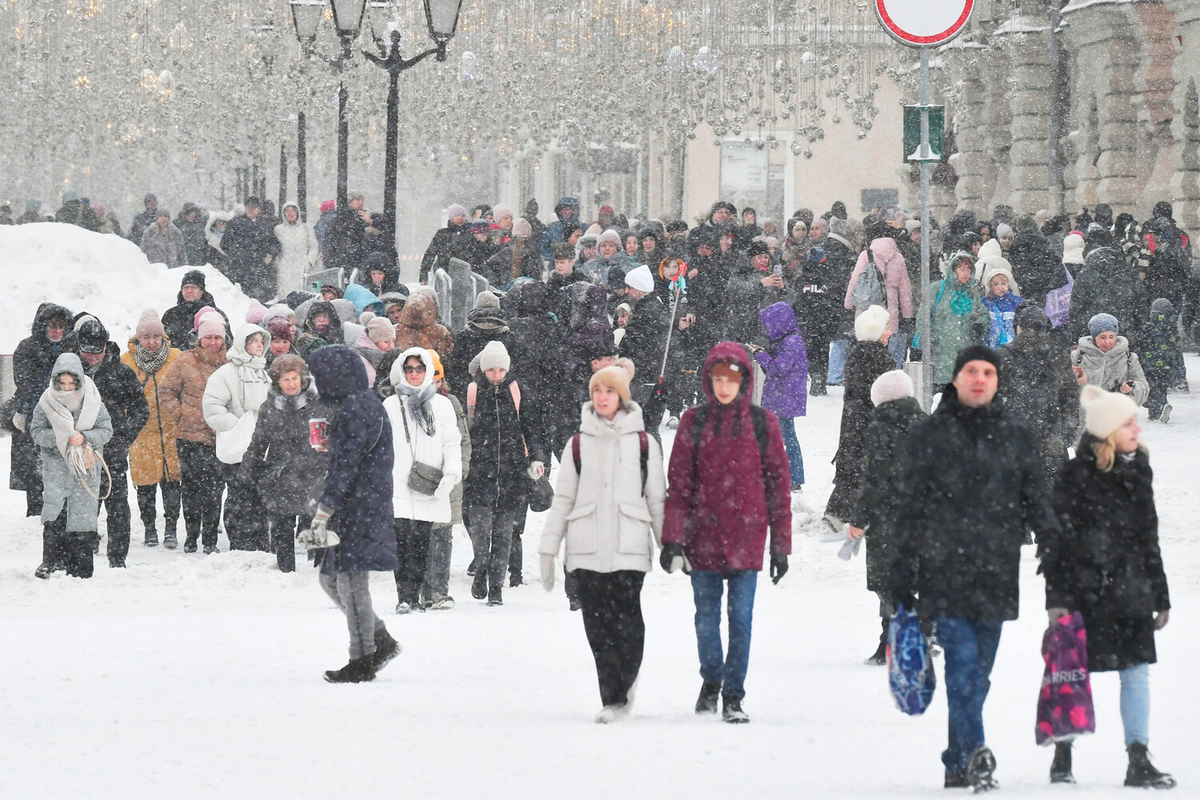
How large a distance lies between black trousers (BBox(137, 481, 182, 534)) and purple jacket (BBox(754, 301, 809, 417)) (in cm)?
412

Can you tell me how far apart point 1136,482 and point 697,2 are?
27371 millimetres

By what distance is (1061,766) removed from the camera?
21.4ft

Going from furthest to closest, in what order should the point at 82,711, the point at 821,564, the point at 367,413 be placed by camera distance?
the point at 821,564, the point at 367,413, the point at 82,711

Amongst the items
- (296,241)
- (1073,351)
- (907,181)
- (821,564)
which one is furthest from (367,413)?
(907,181)

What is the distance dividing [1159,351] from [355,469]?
11.8 metres

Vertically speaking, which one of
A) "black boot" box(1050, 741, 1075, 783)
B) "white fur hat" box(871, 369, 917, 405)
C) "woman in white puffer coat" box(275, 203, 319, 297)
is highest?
"woman in white puffer coat" box(275, 203, 319, 297)

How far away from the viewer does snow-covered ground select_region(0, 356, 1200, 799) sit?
21.6 ft

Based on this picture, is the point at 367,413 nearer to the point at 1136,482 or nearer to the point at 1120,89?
the point at 1136,482

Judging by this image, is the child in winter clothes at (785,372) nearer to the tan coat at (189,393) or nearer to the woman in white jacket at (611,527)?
the tan coat at (189,393)

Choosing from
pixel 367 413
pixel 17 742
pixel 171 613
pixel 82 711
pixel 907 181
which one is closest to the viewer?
pixel 17 742

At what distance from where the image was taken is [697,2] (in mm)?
32969

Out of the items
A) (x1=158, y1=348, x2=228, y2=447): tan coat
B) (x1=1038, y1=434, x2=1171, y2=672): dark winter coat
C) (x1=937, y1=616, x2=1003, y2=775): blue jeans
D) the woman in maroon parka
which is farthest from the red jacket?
(x1=158, y1=348, x2=228, y2=447): tan coat

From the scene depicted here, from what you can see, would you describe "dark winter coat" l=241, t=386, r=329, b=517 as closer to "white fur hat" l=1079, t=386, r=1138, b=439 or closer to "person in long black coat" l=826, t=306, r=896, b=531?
"person in long black coat" l=826, t=306, r=896, b=531

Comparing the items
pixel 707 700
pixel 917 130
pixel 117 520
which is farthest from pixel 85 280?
pixel 707 700
